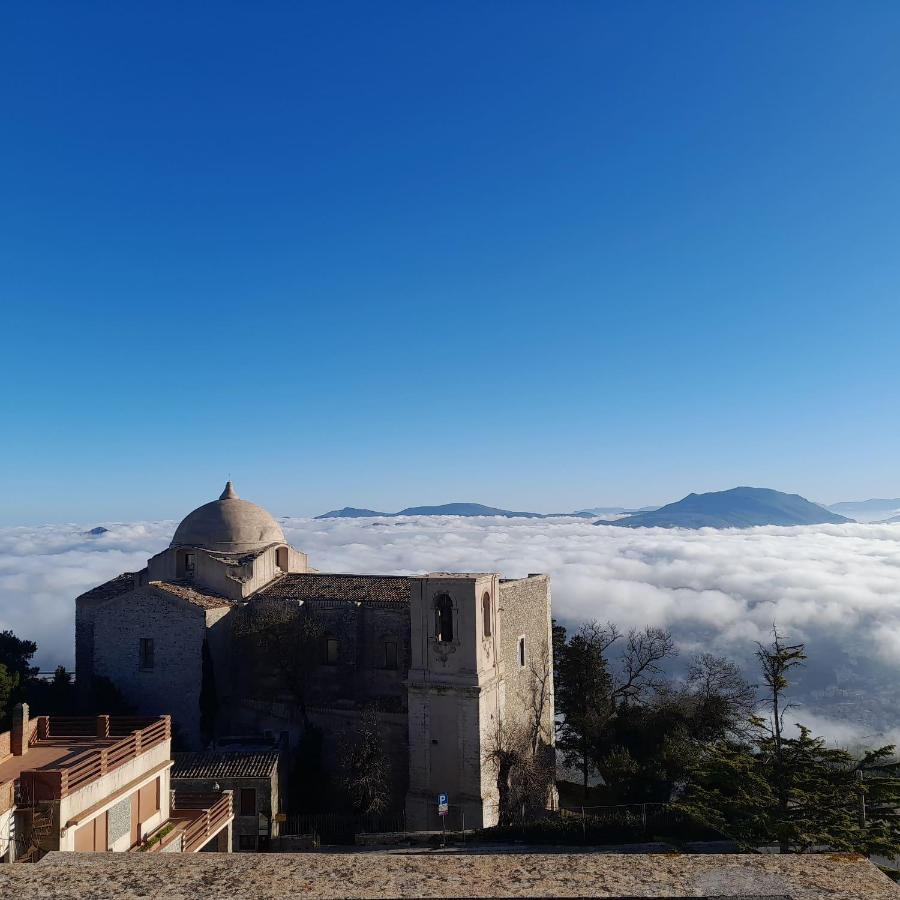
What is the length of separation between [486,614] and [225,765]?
444 inches

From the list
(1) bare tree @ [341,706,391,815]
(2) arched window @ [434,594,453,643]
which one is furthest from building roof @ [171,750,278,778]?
(2) arched window @ [434,594,453,643]

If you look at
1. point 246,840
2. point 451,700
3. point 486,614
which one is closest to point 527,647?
point 486,614

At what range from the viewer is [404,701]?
32188 mm

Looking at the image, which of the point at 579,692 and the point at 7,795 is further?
the point at 579,692

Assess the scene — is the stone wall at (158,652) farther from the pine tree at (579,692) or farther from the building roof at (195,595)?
the pine tree at (579,692)

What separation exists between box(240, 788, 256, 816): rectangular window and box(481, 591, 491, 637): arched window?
10.3 meters

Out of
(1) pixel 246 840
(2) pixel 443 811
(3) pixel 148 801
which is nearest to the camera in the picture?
(3) pixel 148 801

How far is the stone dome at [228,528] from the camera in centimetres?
4081

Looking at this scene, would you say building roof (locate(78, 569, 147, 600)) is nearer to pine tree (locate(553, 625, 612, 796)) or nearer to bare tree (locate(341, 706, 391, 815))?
bare tree (locate(341, 706, 391, 815))

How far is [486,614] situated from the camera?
3105cm

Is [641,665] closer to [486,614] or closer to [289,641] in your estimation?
[486,614]

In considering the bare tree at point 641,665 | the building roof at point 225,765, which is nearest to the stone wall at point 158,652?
the building roof at point 225,765

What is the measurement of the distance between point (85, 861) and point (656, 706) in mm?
38192

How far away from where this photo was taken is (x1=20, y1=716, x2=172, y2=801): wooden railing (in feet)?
42.9
